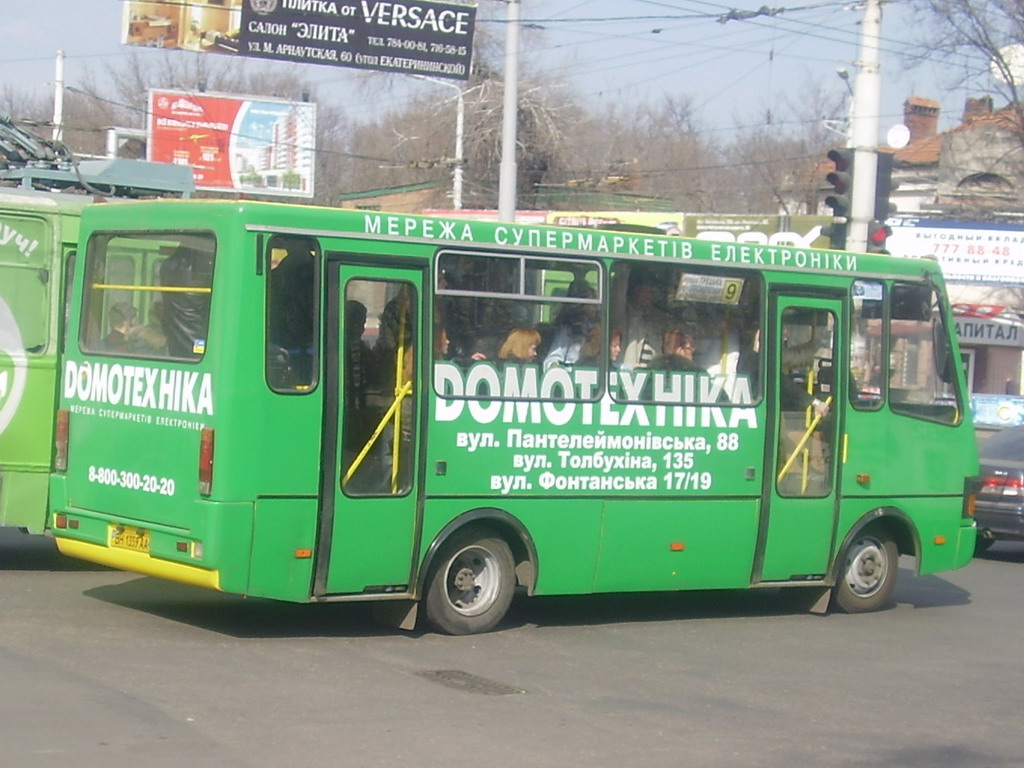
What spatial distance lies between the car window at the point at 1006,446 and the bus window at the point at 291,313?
10.4 metres

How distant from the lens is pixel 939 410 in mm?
12547

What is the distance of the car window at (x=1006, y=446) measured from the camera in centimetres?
1739

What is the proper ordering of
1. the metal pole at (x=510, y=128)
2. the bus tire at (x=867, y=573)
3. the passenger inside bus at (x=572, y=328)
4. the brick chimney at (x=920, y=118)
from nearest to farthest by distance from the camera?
the passenger inside bus at (x=572, y=328), the bus tire at (x=867, y=573), the metal pole at (x=510, y=128), the brick chimney at (x=920, y=118)

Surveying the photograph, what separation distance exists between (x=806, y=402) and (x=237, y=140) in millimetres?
38331

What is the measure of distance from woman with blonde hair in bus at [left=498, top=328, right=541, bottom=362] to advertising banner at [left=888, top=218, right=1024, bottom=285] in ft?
102

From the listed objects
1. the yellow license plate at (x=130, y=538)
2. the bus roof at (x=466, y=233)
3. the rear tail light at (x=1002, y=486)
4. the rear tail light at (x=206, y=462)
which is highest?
the bus roof at (x=466, y=233)

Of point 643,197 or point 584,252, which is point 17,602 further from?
point 643,197

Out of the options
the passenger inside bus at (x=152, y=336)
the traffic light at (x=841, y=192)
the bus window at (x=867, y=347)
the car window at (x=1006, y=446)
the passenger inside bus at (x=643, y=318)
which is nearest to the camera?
the passenger inside bus at (x=152, y=336)

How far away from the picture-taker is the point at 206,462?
9.10 m

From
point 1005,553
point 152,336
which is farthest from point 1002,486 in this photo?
point 152,336

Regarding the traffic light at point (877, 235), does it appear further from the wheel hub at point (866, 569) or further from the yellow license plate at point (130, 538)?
the yellow license plate at point (130, 538)

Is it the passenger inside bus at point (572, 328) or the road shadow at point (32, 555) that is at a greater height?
the passenger inside bus at point (572, 328)

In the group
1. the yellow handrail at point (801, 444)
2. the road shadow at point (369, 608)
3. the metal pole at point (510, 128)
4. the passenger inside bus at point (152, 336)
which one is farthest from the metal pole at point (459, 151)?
the passenger inside bus at point (152, 336)

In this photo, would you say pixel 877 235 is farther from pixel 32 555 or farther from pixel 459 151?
pixel 459 151
